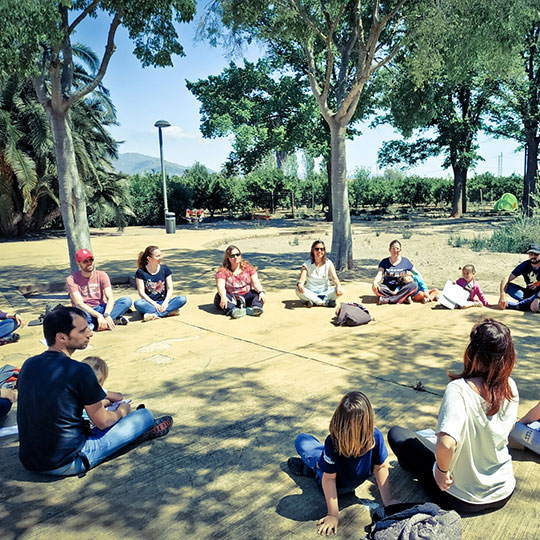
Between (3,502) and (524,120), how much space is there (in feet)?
96.8

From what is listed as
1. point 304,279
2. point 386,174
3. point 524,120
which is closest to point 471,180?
point 524,120

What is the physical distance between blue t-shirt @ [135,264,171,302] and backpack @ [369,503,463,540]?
18.7ft

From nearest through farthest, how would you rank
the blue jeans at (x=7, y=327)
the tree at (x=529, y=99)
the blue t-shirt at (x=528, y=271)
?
the blue jeans at (x=7, y=327)
the blue t-shirt at (x=528, y=271)
the tree at (x=529, y=99)

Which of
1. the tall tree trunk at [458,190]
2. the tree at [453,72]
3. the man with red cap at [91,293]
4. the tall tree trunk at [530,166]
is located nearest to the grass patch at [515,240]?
the tree at [453,72]

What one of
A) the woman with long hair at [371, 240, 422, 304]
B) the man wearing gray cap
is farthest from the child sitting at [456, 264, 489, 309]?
the woman with long hair at [371, 240, 422, 304]

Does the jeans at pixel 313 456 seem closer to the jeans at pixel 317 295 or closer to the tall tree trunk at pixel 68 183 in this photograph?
the jeans at pixel 317 295

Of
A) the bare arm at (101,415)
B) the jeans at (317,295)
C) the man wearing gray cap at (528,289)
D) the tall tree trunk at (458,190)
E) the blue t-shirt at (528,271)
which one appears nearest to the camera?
the bare arm at (101,415)

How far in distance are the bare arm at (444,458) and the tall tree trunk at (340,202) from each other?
880 cm

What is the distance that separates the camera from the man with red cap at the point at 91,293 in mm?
6695

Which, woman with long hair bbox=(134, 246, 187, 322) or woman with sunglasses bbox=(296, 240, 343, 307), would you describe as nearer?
woman with long hair bbox=(134, 246, 187, 322)

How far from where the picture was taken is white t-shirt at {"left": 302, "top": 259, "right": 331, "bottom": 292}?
26.9 feet

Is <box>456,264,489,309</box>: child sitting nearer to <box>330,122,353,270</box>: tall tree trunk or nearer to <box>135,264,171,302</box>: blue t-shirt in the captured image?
<box>330,122,353,270</box>: tall tree trunk

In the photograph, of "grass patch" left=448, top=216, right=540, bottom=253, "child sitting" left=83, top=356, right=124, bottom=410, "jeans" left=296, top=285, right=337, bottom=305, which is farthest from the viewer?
"grass patch" left=448, top=216, right=540, bottom=253

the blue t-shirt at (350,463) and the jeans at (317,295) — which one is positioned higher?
the jeans at (317,295)
